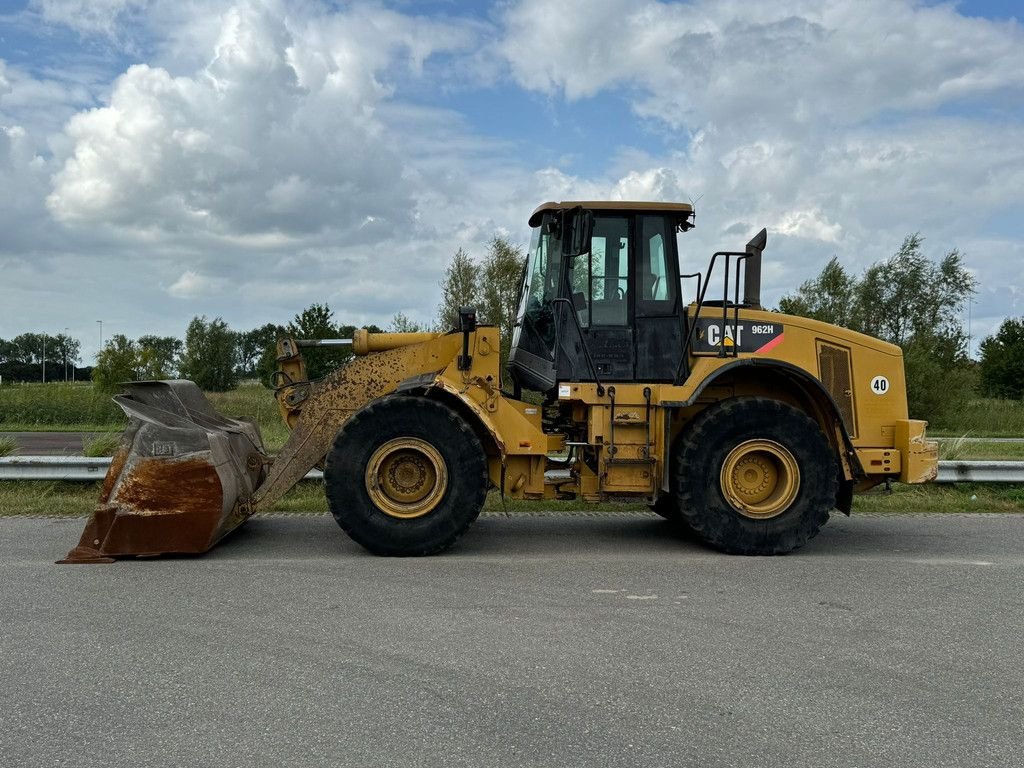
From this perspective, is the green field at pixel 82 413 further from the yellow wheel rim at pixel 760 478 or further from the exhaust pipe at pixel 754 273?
the yellow wheel rim at pixel 760 478

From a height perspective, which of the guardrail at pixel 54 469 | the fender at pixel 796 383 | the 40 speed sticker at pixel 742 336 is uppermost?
the 40 speed sticker at pixel 742 336

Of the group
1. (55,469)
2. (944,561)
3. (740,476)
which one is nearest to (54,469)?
(55,469)

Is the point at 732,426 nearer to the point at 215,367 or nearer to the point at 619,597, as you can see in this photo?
the point at 619,597

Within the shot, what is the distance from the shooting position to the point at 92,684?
13.4ft

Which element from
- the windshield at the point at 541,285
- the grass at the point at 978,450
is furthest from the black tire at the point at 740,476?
the grass at the point at 978,450

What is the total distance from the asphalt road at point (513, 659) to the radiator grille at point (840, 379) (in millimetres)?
1181

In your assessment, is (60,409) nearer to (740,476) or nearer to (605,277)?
(605,277)

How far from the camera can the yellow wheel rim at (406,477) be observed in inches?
274

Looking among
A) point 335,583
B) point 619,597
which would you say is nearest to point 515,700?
point 619,597

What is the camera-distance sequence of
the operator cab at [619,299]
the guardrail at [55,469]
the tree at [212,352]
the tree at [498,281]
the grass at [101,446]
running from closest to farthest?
the operator cab at [619,299]
the guardrail at [55,469]
the grass at [101,446]
the tree at [498,281]
the tree at [212,352]

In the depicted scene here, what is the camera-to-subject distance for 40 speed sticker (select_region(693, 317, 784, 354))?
24.2 feet

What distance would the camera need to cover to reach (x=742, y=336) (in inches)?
291

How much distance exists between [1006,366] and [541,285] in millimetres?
40188

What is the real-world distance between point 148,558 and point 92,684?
2.77 meters
